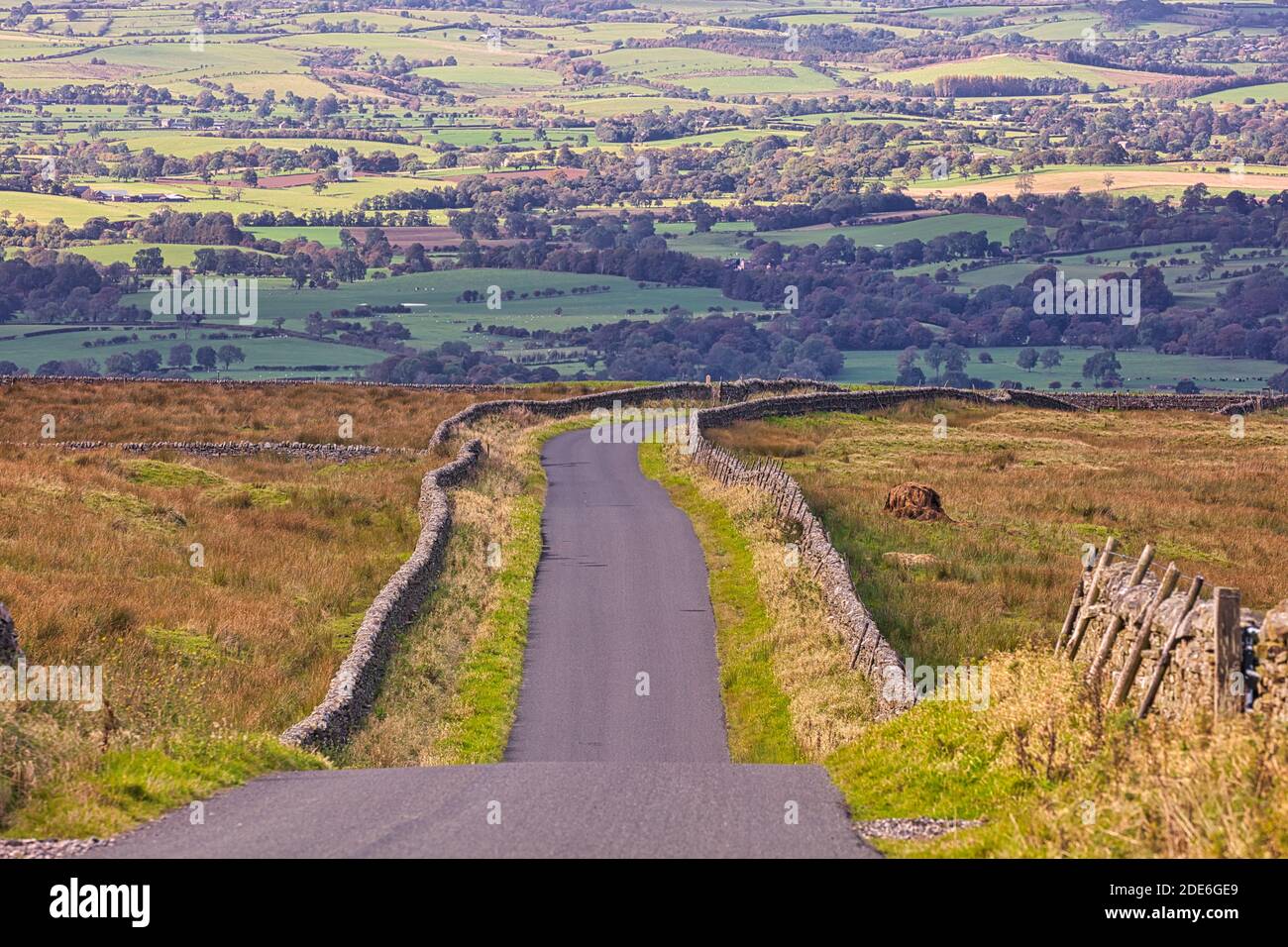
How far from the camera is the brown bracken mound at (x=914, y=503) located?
3819 centimetres

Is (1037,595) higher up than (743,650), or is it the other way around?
(1037,595)

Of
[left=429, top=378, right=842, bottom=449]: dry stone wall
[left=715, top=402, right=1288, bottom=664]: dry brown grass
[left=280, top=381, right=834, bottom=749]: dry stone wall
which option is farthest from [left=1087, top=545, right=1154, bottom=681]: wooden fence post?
[left=429, top=378, right=842, bottom=449]: dry stone wall

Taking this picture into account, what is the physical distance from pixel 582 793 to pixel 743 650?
10.9 metres

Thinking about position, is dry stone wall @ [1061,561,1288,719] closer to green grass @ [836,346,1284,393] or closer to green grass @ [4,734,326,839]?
green grass @ [4,734,326,839]

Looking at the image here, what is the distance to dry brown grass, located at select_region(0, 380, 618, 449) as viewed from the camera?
53.6 meters

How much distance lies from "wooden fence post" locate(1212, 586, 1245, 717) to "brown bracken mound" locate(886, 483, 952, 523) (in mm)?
25999

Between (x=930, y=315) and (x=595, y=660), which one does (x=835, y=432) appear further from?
(x=930, y=315)

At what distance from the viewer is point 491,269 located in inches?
7815

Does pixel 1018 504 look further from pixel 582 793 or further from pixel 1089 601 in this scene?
pixel 582 793

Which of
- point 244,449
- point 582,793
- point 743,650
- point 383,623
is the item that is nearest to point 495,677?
point 383,623

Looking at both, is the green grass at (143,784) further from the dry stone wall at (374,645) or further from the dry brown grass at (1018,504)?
the dry brown grass at (1018,504)

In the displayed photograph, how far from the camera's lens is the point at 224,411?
61562 mm
